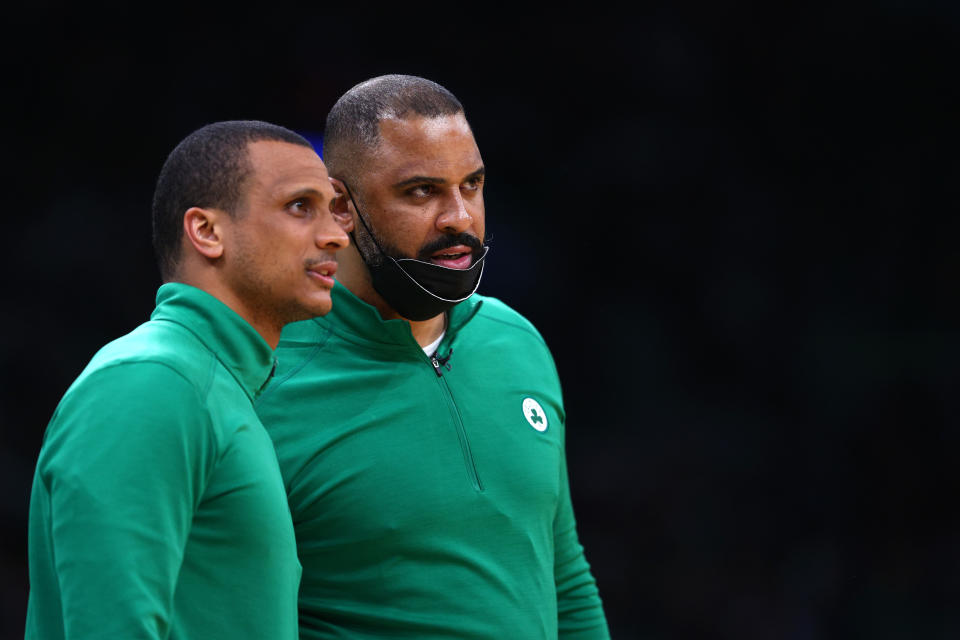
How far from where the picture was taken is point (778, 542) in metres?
3.65

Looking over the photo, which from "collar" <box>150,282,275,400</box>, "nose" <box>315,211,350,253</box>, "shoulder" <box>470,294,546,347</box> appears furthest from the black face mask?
"collar" <box>150,282,275,400</box>

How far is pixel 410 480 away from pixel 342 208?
1.22ft

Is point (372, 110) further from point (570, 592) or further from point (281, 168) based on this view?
point (570, 592)

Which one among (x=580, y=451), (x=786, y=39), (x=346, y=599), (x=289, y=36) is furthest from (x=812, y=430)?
Answer: (x=346, y=599)

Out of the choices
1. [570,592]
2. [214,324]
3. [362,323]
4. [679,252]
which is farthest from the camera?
[679,252]

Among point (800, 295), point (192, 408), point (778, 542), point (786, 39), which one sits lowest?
point (778, 542)

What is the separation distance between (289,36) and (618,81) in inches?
40.7

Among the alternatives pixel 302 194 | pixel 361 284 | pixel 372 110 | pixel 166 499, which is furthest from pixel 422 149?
pixel 166 499

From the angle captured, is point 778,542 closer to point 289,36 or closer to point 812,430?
point 812,430

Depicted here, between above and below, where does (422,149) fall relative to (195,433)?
above

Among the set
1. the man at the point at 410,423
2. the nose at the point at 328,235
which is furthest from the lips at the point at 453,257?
the nose at the point at 328,235

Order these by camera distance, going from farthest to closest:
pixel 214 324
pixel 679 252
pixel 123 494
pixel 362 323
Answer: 1. pixel 679 252
2. pixel 362 323
3. pixel 214 324
4. pixel 123 494

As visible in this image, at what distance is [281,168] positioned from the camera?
1.21m

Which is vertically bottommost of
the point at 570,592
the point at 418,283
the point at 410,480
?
the point at 570,592
